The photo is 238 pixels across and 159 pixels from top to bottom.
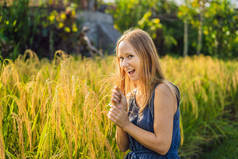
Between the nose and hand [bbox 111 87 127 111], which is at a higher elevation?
the nose

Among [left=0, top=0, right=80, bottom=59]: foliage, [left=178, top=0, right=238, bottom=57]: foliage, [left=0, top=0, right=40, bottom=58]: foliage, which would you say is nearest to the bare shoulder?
[left=0, top=0, right=40, bottom=58]: foliage

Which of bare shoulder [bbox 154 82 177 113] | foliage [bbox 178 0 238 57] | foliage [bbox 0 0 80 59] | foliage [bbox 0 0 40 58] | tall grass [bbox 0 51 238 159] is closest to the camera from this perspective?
bare shoulder [bbox 154 82 177 113]

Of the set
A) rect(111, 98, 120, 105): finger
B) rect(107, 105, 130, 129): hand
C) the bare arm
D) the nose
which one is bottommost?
the bare arm

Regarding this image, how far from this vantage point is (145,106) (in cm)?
136

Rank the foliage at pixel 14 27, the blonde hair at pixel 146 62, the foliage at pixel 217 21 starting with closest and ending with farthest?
the blonde hair at pixel 146 62 < the foliage at pixel 14 27 < the foliage at pixel 217 21

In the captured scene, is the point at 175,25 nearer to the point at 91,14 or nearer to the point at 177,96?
the point at 91,14

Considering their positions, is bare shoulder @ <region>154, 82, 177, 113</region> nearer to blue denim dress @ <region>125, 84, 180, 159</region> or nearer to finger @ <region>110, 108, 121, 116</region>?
blue denim dress @ <region>125, 84, 180, 159</region>

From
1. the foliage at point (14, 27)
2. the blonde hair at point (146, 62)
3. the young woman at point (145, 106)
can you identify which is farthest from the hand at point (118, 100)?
the foliage at point (14, 27)

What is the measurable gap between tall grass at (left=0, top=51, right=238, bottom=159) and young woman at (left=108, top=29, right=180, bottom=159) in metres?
0.15

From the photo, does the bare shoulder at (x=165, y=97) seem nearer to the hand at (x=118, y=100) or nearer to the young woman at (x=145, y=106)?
the young woman at (x=145, y=106)

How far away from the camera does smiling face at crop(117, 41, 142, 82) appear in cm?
135

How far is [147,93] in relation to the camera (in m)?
1.36

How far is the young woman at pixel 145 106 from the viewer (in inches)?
49.4

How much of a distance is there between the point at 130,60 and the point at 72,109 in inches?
25.4
